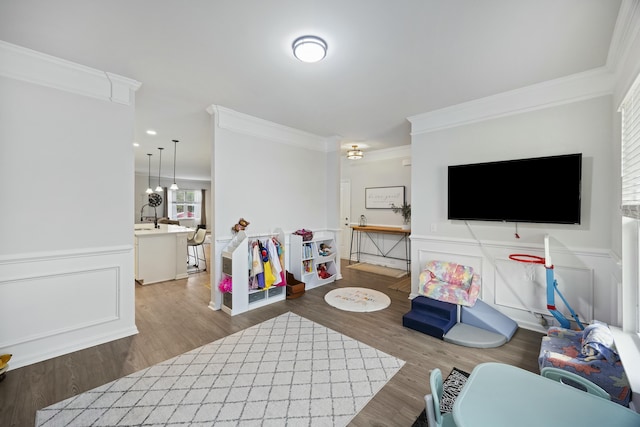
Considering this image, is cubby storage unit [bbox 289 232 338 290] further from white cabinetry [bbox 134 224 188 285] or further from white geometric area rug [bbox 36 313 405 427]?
white cabinetry [bbox 134 224 188 285]

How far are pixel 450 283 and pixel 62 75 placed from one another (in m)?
4.55

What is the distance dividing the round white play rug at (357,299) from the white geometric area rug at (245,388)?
909 millimetres

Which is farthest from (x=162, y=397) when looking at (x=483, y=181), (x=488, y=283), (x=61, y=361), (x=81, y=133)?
(x=483, y=181)

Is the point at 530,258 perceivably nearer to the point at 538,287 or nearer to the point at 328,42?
the point at 538,287

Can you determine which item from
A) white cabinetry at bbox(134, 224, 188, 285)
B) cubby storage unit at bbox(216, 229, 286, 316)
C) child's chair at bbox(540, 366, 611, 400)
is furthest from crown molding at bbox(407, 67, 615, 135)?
white cabinetry at bbox(134, 224, 188, 285)

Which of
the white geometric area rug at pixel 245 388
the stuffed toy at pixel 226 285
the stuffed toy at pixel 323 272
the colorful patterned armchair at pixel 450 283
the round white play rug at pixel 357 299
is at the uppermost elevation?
the colorful patterned armchair at pixel 450 283

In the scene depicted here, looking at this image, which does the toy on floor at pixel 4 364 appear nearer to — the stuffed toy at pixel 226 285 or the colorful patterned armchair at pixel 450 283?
the stuffed toy at pixel 226 285

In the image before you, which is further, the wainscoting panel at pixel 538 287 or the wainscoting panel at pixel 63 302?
the wainscoting panel at pixel 538 287

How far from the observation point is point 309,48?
83.2 inches

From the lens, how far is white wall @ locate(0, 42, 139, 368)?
7.54 feet

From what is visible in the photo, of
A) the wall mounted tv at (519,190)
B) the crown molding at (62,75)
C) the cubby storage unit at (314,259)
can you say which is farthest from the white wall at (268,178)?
the wall mounted tv at (519,190)

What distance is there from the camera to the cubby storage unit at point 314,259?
176 inches

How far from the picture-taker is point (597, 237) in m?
2.68

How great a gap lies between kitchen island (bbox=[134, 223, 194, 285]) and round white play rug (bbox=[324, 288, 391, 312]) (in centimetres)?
293
